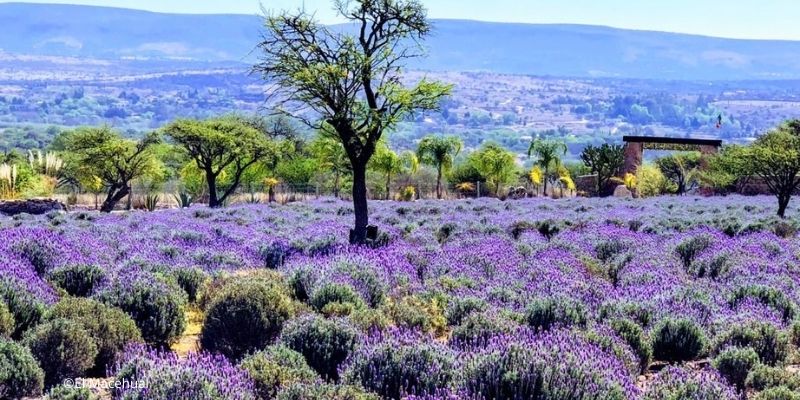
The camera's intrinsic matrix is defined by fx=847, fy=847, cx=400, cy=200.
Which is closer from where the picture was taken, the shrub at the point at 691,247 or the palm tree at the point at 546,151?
the shrub at the point at 691,247

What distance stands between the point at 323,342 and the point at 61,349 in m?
2.11

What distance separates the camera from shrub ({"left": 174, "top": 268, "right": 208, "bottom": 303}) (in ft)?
35.6

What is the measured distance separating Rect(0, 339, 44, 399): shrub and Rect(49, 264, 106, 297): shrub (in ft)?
12.1

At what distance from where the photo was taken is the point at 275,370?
628cm

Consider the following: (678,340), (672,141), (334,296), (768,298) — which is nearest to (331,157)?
(672,141)

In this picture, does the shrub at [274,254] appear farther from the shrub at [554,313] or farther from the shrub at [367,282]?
the shrub at [554,313]

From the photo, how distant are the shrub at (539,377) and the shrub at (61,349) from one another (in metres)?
3.18

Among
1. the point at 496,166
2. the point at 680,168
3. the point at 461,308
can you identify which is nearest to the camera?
the point at 461,308

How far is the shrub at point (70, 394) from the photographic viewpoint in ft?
18.4

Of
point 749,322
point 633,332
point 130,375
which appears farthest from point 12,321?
point 749,322

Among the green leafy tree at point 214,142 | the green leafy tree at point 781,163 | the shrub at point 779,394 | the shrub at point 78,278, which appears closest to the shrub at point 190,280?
the shrub at point 78,278

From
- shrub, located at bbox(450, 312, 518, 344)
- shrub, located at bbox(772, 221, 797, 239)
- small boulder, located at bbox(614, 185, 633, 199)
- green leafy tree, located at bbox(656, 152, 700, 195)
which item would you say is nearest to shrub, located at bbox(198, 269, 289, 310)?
shrub, located at bbox(450, 312, 518, 344)

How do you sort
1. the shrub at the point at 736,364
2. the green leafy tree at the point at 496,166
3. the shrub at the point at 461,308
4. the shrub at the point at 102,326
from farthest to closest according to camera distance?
the green leafy tree at the point at 496,166
the shrub at the point at 461,308
the shrub at the point at 102,326
the shrub at the point at 736,364

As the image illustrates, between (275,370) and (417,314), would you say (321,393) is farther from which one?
(417,314)
